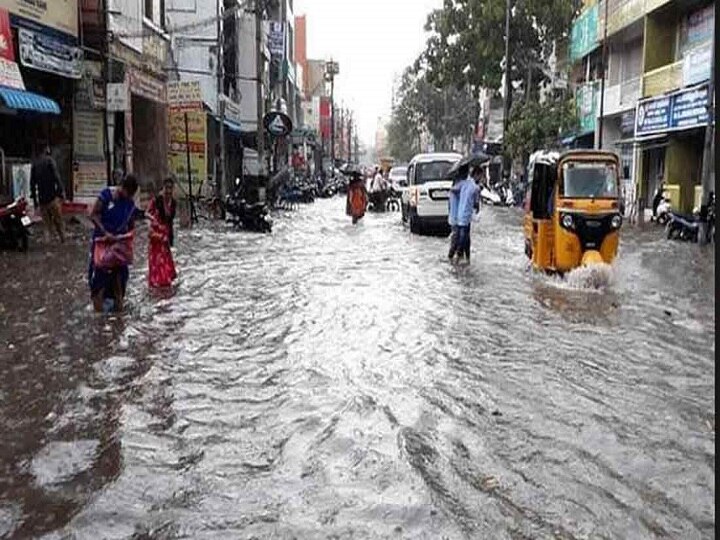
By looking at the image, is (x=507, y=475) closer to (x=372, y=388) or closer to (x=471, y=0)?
(x=372, y=388)

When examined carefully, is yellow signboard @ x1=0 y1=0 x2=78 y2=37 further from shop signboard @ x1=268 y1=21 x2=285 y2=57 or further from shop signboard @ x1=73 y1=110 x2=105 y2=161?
shop signboard @ x1=268 y1=21 x2=285 y2=57

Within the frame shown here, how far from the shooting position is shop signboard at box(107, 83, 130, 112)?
20.9 m

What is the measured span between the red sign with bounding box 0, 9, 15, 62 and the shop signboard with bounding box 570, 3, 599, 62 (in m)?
28.2

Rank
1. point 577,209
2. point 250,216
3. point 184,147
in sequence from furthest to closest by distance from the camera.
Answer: point 184,147
point 250,216
point 577,209

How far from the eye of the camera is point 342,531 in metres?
4.45

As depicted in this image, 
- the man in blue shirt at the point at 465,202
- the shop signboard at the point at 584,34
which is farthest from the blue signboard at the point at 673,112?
the man in blue shirt at the point at 465,202

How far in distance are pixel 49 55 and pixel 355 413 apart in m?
13.8

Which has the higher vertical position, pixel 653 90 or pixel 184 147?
pixel 653 90

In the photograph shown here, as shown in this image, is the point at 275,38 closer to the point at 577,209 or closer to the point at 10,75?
the point at 10,75

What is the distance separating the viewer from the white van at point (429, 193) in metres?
22.3

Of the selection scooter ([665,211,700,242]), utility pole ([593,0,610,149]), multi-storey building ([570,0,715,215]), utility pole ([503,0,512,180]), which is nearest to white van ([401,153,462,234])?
scooter ([665,211,700,242])

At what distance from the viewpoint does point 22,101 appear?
1549 centimetres

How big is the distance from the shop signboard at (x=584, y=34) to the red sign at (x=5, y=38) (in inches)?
1111

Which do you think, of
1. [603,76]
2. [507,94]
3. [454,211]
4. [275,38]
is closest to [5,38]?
[454,211]
